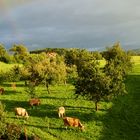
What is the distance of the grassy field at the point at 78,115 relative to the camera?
2099 inches

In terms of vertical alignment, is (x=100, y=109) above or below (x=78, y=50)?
below

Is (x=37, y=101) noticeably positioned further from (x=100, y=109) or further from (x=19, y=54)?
(x=19, y=54)

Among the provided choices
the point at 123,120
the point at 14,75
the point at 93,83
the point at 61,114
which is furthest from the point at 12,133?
the point at 14,75

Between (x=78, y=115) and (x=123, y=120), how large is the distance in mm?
7205

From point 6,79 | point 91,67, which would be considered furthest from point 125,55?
point 91,67

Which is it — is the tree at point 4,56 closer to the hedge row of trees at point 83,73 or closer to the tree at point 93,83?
the hedge row of trees at point 83,73

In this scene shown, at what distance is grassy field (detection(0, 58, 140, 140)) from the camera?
53.3 m

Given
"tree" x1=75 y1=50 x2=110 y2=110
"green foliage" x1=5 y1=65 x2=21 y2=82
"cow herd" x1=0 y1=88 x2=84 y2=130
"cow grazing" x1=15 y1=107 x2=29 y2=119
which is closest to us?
"cow herd" x1=0 y1=88 x2=84 y2=130

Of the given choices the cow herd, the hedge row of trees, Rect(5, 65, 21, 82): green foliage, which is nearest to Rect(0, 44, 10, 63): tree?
the hedge row of trees

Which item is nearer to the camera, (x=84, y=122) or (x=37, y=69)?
(x=84, y=122)

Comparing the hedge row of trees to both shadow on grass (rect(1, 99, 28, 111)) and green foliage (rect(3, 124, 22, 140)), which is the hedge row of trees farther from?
green foliage (rect(3, 124, 22, 140))

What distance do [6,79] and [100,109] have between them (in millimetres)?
34535

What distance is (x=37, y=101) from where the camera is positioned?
2594 inches

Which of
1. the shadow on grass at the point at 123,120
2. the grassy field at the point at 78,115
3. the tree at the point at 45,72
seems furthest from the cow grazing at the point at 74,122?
the tree at the point at 45,72
